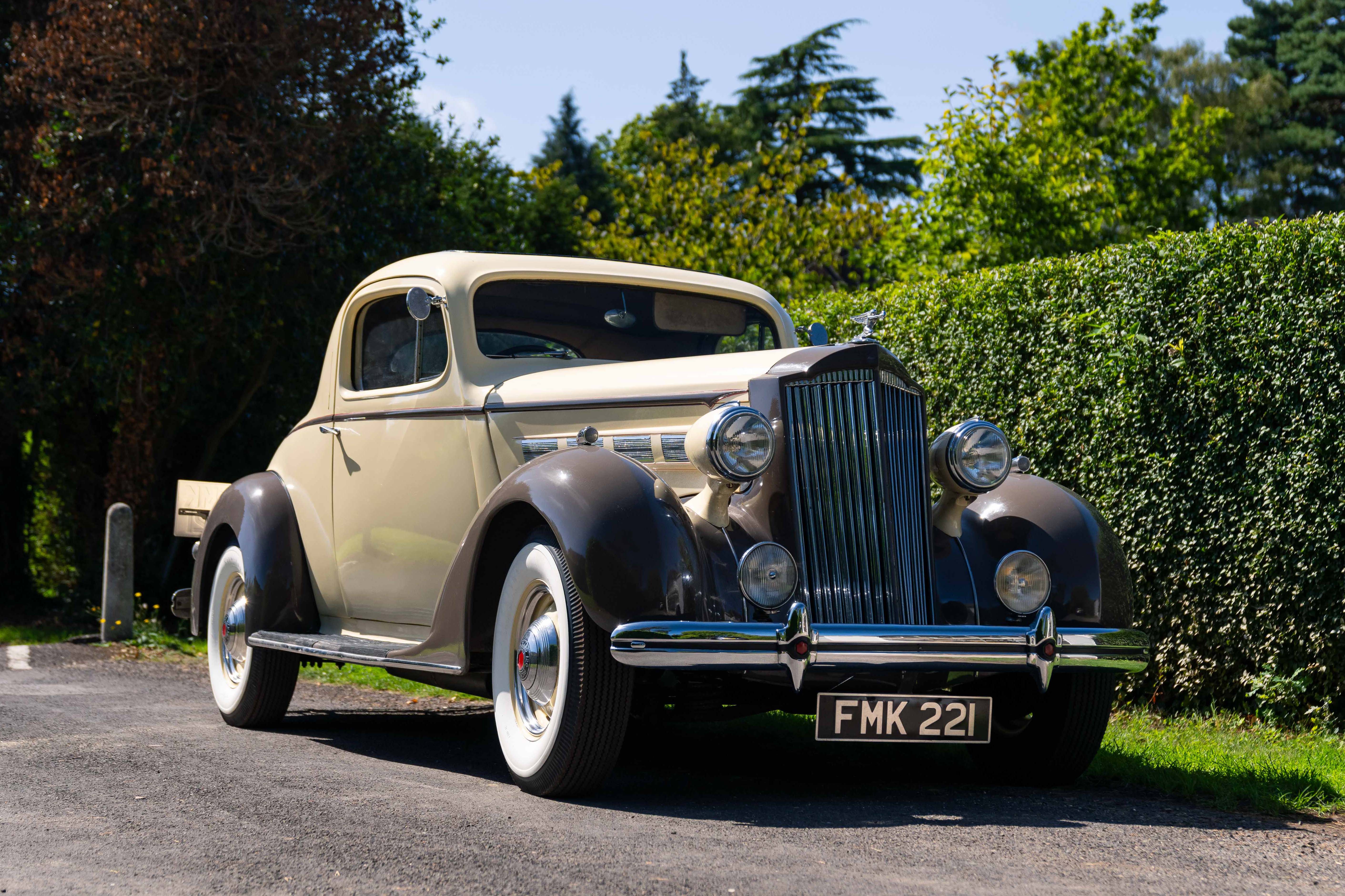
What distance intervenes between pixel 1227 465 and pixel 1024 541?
1872 millimetres

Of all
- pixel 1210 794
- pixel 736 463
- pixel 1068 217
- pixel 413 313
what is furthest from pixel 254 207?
pixel 1068 217

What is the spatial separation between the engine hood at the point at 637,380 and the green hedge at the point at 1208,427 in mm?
2208

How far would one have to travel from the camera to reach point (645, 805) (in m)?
4.22

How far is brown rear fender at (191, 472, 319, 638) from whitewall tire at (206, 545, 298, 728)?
0.30 feet

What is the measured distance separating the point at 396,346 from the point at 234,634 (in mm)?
1736

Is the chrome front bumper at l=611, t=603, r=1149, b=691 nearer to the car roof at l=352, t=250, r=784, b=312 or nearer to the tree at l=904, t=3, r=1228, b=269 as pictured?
the car roof at l=352, t=250, r=784, b=312

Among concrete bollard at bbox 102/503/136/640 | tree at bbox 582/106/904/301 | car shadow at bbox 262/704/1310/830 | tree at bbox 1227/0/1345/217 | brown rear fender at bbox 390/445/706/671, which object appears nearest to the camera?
brown rear fender at bbox 390/445/706/671

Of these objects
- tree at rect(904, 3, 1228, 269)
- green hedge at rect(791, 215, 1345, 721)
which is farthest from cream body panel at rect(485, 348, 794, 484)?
tree at rect(904, 3, 1228, 269)

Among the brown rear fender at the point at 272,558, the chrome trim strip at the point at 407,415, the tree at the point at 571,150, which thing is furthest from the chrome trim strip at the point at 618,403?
the tree at the point at 571,150

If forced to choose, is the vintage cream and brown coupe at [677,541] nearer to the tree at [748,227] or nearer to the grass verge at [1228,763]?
the grass verge at [1228,763]

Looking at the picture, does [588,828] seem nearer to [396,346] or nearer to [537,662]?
[537,662]

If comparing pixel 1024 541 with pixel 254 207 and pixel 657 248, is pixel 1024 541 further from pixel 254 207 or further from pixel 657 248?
pixel 657 248

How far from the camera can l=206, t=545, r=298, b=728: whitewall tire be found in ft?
20.4

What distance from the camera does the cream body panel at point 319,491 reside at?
6117 millimetres
